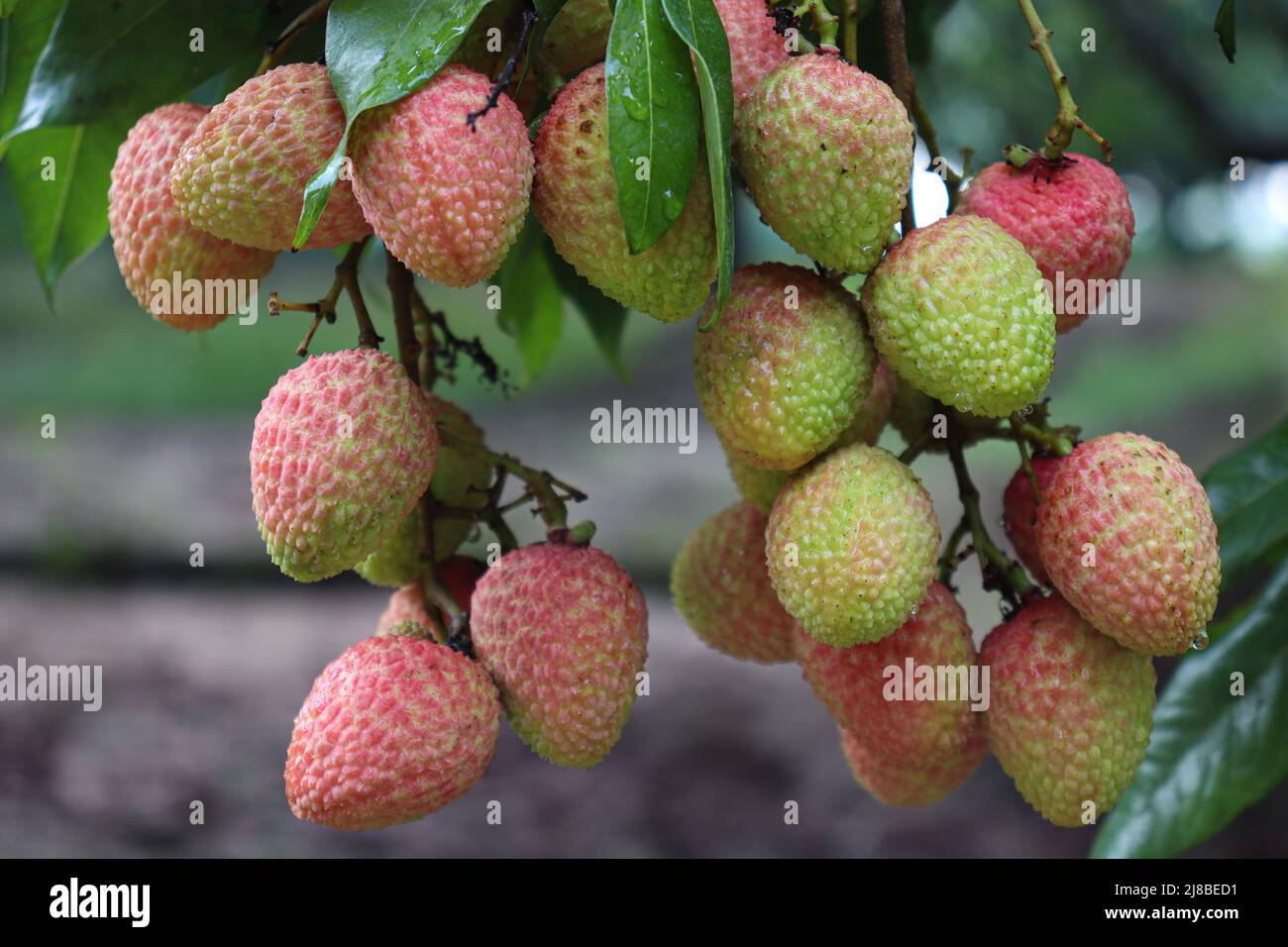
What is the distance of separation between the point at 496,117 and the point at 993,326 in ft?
0.94

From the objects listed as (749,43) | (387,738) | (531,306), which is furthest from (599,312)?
(387,738)

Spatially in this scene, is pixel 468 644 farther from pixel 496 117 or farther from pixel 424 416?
pixel 496 117

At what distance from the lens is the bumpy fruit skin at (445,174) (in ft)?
1.93

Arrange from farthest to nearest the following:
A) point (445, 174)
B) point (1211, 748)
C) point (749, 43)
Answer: point (1211, 748) → point (749, 43) → point (445, 174)

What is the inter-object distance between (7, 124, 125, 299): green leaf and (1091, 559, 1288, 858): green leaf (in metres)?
0.99

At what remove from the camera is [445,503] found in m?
0.85

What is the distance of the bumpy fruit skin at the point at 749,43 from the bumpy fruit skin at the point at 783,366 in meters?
0.11

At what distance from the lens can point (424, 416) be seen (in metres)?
0.68

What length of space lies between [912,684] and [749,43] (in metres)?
0.40

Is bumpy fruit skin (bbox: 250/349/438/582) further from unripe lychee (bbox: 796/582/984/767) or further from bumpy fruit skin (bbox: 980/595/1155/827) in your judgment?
bumpy fruit skin (bbox: 980/595/1155/827)

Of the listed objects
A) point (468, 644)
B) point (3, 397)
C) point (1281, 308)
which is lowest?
point (3, 397)

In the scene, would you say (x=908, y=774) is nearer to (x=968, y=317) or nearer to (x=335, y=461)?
(x=968, y=317)

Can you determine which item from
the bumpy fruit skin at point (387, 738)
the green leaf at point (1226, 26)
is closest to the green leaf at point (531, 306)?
the bumpy fruit skin at point (387, 738)
